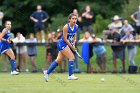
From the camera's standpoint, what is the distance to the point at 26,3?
49.4 meters

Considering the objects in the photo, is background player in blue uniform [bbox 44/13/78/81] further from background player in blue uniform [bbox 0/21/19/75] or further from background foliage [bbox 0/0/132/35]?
background foliage [bbox 0/0/132/35]

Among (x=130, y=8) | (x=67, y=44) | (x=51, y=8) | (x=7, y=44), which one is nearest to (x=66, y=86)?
(x=67, y=44)

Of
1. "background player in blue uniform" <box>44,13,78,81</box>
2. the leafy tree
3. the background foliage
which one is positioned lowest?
"background player in blue uniform" <box>44,13,78,81</box>

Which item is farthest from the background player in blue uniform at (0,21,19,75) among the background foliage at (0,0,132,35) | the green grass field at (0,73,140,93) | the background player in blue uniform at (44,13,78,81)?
the background foliage at (0,0,132,35)

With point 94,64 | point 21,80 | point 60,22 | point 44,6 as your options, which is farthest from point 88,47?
point 44,6

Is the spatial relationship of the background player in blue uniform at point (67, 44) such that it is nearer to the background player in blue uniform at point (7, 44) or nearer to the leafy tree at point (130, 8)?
the background player in blue uniform at point (7, 44)

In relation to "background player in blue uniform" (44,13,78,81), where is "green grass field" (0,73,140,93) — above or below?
below

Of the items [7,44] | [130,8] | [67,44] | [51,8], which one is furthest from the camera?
[51,8]

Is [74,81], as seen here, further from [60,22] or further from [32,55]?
[60,22]

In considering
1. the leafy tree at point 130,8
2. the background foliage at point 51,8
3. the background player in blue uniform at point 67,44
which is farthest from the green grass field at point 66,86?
the background foliage at point 51,8

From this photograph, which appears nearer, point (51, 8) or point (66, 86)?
point (66, 86)

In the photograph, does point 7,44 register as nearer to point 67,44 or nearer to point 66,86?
point 67,44

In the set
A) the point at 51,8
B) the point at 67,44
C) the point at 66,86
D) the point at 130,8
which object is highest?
the point at 51,8

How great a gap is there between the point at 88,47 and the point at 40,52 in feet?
8.27
